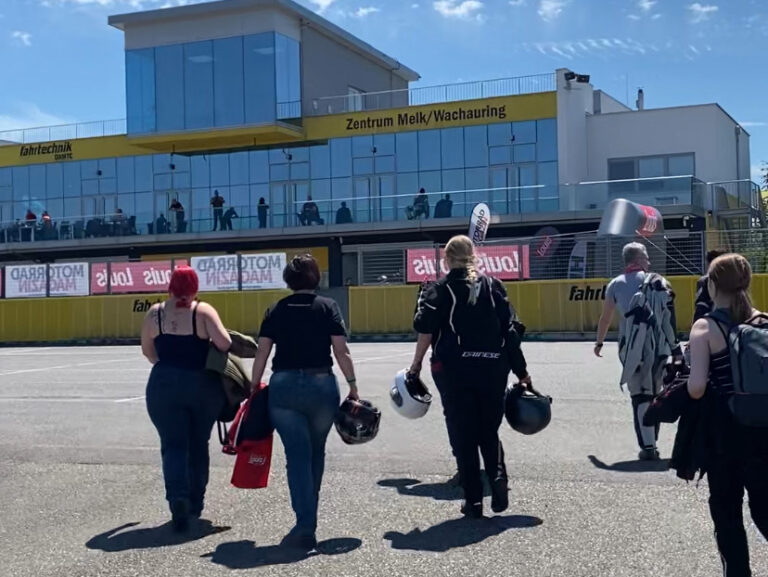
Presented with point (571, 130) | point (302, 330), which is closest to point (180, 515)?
point (302, 330)

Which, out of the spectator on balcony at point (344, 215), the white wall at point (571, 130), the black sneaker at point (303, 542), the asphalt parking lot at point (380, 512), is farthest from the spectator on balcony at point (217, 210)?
the black sneaker at point (303, 542)

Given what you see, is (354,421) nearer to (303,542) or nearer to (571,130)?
(303,542)

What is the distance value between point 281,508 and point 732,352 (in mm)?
3466

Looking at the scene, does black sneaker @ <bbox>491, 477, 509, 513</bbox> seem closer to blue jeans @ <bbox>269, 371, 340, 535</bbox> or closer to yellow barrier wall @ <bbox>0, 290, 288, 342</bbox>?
blue jeans @ <bbox>269, 371, 340, 535</bbox>

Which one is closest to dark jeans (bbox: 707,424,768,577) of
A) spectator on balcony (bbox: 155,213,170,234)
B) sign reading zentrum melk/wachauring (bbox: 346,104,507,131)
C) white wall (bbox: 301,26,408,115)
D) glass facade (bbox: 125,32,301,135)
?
sign reading zentrum melk/wachauring (bbox: 346,104,507,131)

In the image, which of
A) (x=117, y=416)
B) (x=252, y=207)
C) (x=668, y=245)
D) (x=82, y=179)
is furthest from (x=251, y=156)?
(x=117, y=416)

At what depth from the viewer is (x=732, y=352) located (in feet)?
14.2

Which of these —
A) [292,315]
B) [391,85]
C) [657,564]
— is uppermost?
[391,85]

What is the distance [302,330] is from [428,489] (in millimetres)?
1993

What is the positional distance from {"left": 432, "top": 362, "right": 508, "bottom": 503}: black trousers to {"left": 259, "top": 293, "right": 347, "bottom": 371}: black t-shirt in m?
0.81

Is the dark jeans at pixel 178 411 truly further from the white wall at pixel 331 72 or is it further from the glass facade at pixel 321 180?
the white wall at pixel 331 72

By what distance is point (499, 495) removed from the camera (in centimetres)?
619

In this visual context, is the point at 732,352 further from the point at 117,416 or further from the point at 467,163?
the point at 467,163

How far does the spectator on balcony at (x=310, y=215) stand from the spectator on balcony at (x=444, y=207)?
15.6 ft
